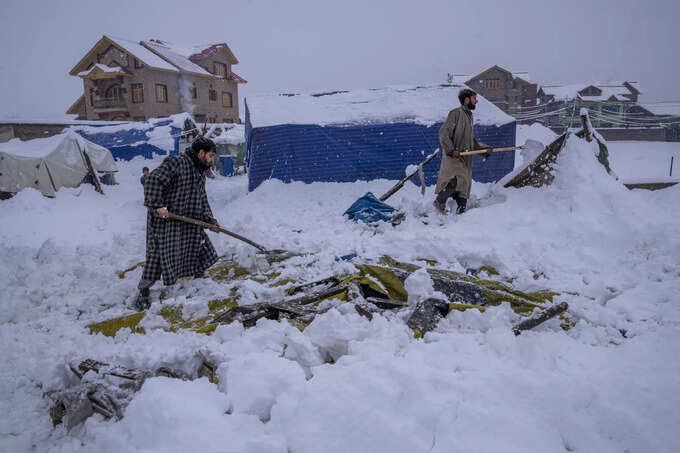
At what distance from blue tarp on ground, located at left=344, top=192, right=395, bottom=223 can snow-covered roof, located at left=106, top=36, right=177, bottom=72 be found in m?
24.4

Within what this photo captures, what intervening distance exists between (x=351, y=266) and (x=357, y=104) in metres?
7.42

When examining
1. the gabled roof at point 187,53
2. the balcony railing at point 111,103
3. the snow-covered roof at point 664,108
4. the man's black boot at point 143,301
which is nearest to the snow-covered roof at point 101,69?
the balcony railing at point 111,103

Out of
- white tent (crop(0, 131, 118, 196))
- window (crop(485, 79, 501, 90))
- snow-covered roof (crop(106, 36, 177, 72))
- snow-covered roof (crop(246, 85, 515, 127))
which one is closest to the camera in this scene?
snow-covered roof (crop(246, 85, 515, 127))

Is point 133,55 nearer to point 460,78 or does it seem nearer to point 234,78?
point 234,78

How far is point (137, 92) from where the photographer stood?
88.2 feet

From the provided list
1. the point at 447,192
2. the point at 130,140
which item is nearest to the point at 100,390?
the point at 447,192

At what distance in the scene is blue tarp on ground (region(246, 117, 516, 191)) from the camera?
980 centimetres

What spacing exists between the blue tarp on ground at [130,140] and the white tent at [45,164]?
162 inches

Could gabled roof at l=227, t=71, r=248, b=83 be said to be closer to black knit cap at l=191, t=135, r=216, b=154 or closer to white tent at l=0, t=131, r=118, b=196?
white tent at l=0, t=131, r=118, b=196

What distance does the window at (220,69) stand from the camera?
1266 inches

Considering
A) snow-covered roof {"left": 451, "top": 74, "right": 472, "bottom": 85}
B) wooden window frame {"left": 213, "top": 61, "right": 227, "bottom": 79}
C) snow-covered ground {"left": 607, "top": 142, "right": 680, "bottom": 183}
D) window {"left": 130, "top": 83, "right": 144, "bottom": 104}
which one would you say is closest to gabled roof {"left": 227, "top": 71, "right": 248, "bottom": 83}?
wooden window frame {"left": 213, "top": 61, "right": 227, "bottom": 79}

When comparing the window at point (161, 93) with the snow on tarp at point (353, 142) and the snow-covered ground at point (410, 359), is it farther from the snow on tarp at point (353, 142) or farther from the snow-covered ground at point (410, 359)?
the snow-covered ground at point (410, 359)

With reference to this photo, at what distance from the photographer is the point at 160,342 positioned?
9.20ft

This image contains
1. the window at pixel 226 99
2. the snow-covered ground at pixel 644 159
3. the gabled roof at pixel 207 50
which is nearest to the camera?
the snow-covered ground at pixel 644 159
